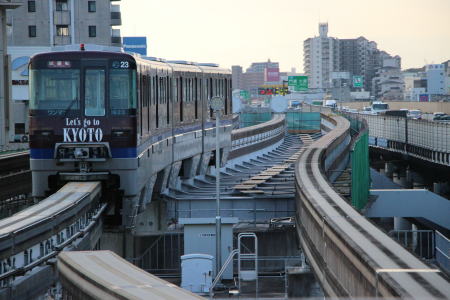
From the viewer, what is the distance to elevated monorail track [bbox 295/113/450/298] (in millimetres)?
9766

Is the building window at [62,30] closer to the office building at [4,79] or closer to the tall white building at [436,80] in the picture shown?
the office building at [4,79]

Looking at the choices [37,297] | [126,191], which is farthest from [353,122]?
[37,297]

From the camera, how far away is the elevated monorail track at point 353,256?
9.77 metres

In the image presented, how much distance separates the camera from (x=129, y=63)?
802 inches

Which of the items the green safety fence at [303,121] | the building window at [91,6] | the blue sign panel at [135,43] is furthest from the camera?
the blue sign panel at [135,43]

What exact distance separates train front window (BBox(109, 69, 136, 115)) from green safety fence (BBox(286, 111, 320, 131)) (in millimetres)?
55604

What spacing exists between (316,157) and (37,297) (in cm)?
1729

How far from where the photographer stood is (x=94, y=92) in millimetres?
20438

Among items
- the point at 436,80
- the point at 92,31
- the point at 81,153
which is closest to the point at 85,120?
the point at 81,153

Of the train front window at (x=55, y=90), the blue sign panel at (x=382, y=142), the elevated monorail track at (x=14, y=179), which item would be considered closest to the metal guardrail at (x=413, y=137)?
the blue sign panel at (x=382, y=142)

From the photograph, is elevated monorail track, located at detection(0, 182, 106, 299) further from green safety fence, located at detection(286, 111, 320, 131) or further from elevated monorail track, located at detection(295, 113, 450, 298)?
green safety fence, located at detection(286, 111, 320, 131)

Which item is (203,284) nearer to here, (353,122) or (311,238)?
(311,238)

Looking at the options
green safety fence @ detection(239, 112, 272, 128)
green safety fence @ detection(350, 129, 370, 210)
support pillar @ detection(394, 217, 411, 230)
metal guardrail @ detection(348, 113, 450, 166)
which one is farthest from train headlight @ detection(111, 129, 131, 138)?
Result: green safety fence @ detection(239, 112, 272, 128)

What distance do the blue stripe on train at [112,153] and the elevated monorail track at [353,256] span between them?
306 cm
